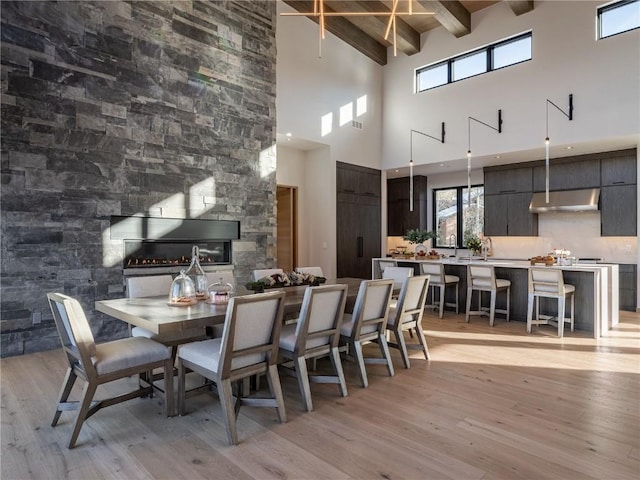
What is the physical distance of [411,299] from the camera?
12.7 ft

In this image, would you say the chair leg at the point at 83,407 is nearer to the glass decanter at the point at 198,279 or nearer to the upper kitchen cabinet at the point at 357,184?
the glass decanter at the point at 198,279

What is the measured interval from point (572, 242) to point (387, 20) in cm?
569

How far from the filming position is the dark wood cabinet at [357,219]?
320 inches

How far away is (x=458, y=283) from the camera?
6441 mm

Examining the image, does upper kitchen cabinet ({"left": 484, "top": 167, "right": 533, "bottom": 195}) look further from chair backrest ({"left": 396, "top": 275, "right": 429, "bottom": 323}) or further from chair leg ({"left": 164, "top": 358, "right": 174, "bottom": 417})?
chair leg ({"left": 164, "top": 358, "right": 174, "bottom": 417})

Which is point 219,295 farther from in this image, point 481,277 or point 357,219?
point 357,219

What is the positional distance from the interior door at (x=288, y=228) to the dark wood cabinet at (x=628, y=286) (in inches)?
234

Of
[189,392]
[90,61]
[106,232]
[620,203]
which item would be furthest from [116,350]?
[620,203]

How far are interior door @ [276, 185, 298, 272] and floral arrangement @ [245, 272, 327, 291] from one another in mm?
4255

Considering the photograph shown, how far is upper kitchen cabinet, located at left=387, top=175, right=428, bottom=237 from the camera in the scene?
9609 mm

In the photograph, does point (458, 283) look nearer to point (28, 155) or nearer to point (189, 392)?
point (189, 392)

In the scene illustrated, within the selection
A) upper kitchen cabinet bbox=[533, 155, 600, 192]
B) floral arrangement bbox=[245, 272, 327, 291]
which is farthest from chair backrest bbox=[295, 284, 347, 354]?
upper kitchen cabinet bbox=[533, 155, 600, 192]

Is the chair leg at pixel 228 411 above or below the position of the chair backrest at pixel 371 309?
below

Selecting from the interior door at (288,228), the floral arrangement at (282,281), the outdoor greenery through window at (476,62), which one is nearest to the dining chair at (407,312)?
the floral arrangement at (282,281)
